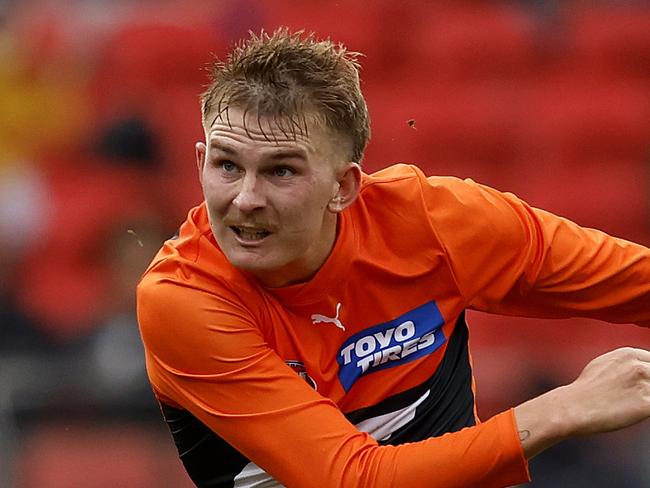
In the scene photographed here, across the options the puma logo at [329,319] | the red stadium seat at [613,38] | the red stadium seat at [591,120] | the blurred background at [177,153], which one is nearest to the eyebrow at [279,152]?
the puma logo at [329,319]

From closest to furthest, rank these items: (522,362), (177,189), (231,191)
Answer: (231,191) < (522,362) < (177,189)

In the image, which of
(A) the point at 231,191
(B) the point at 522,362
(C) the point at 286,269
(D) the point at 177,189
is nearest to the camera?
(A) the point at 231,191

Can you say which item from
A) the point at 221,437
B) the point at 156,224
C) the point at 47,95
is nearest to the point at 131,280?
the point at 156,224

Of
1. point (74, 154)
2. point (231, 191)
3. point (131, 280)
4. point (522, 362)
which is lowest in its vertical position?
point (522, 362)

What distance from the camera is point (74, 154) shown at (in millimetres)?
5879

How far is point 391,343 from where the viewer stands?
2.89 m

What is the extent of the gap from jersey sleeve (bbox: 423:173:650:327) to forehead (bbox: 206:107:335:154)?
44 centimetres

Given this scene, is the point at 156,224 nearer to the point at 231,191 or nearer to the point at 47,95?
the point at 47,95

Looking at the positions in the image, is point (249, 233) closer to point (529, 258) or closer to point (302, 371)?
point (302, 371)

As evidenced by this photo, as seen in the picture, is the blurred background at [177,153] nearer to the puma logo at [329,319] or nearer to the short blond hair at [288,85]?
the puma logo at [329,319]

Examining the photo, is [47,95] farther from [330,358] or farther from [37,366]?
[330,358]

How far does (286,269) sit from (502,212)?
551 mm

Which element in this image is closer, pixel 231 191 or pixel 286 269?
pixel 231 191

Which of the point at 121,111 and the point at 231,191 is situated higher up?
the point at 231,191
